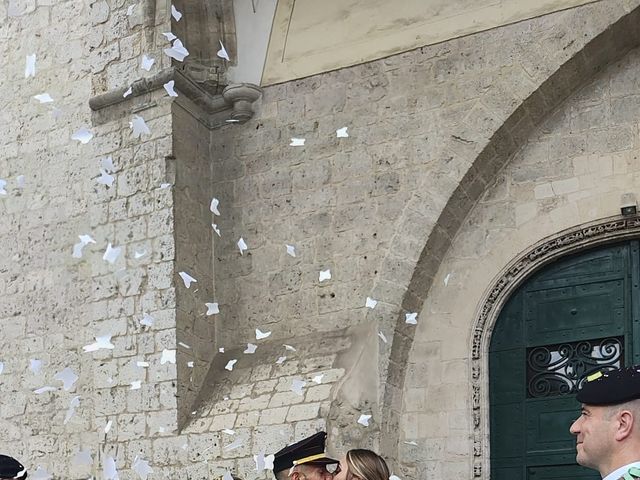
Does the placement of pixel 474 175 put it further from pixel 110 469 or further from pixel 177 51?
pixel 110 469

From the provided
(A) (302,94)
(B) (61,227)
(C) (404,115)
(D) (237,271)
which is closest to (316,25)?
(A) (302,94)

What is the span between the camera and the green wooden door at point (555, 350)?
7.32 m

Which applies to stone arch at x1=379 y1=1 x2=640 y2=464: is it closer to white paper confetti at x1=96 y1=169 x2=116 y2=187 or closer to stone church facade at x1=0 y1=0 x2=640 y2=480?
stone church facade at x1=0 y1=0 x2=640 y2=480

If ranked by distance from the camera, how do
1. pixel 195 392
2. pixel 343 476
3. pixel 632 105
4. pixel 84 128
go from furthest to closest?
pixel 84 128 → pixel 195 392 → pixel 632 105 → pixel 343 476

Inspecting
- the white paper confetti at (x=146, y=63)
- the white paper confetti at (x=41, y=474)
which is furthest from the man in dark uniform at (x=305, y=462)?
the white paper confetti at (x=146, y=63)

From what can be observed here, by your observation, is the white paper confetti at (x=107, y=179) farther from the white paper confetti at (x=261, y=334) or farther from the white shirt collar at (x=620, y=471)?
Answer: the white shirt collar at (x=620, y=471)

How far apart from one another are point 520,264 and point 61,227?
3.80m

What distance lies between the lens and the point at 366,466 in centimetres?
443

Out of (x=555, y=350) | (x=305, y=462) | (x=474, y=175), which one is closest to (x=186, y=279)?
(x=474, y=175)

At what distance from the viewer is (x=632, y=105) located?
7543 mm

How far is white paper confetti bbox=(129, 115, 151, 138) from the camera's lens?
332 inches

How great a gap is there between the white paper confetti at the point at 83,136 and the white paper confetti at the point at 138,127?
533 millimetres

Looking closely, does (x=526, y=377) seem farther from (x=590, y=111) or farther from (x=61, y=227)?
(x=61, y=227)

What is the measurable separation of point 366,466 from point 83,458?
438 cm
